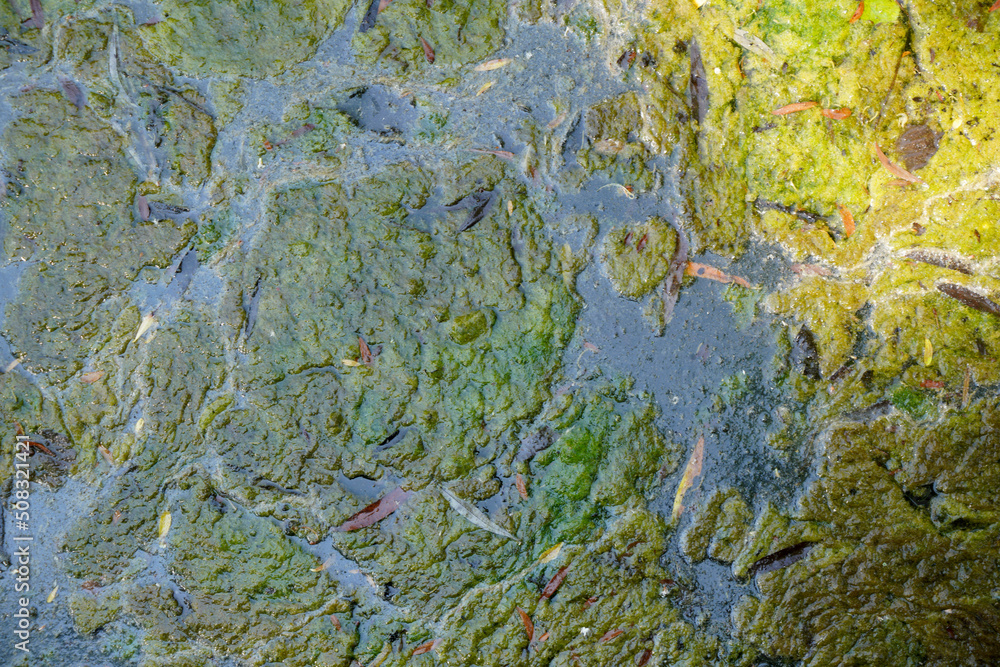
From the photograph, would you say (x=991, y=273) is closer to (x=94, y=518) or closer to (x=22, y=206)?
(x=94, y=518)

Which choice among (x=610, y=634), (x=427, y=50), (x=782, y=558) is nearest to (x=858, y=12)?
(x=427, y=50)

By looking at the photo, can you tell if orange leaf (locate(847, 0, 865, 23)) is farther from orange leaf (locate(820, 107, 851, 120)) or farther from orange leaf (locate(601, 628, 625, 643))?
orange leaf (locate(601, 628, 625, 643))

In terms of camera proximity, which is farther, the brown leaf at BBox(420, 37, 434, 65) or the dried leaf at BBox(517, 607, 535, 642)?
the brown leaf at BBox(420, 37, 434, 65)

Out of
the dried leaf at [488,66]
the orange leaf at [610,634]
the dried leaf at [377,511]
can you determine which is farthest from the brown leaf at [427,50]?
the orange leaf at [610,634]

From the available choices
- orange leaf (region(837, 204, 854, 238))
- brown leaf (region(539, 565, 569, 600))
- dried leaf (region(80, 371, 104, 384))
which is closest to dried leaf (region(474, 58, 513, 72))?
orange leaf (region(837, 204, 854, 238))

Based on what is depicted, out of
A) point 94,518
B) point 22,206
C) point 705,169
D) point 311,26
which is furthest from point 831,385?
point 22,206

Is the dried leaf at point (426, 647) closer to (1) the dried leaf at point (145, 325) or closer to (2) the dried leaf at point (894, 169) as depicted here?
(1) the dried leaf at point (145, 325)
